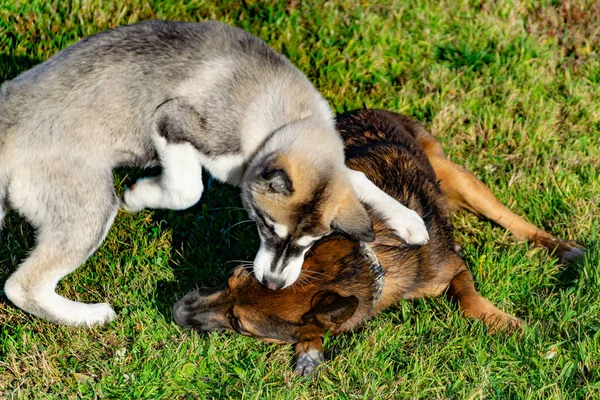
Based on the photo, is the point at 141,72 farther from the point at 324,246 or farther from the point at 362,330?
the point at 362,330

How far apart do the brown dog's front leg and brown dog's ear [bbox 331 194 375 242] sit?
0.62m

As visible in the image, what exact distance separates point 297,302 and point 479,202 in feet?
6.01

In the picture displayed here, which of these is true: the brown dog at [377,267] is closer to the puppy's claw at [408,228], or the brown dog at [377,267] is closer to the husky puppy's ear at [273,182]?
the puppy's claw at [408,228]

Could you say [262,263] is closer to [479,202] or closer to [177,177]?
[177,177]

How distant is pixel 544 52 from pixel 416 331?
3.15 metres

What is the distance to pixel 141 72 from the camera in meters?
4.52

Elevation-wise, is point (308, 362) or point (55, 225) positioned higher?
point (55, 225)

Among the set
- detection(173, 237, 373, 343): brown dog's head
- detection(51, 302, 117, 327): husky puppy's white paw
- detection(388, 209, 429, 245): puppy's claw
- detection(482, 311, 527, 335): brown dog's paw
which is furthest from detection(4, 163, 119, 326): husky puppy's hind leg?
detection(482, 311, 527, 335): brown dog's paw

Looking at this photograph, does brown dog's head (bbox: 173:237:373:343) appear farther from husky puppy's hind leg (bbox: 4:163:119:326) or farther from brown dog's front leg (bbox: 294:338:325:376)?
husky puppy's hind leg (bbox: 4:163:119:326)

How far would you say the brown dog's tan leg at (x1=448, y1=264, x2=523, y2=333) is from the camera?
445 cm

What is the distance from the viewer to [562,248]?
505cm

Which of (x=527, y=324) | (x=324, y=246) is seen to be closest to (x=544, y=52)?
(x=527, y=324)

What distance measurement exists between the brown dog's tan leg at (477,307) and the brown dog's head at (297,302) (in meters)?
0.67

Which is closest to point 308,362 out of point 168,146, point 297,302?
point 297,302
